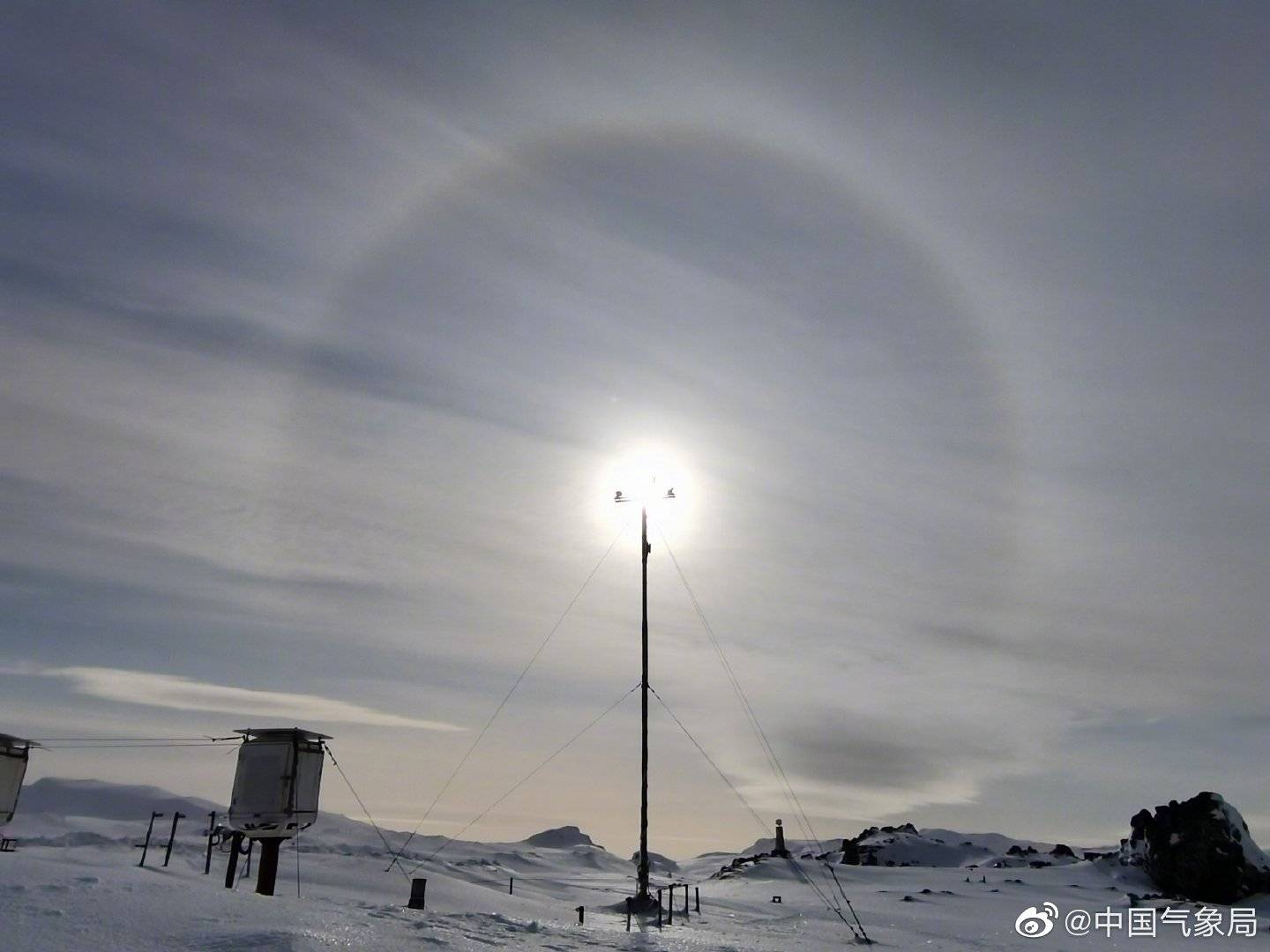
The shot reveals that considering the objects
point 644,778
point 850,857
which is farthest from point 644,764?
point 850,857

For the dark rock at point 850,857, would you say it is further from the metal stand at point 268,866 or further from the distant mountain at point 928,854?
the metal stand at point 268,866

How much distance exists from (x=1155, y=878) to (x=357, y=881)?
8084 centimetres

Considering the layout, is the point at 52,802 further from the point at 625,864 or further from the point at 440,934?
the point at 440,934

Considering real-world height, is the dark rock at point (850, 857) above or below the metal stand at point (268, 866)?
below

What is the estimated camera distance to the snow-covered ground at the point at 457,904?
570 inches

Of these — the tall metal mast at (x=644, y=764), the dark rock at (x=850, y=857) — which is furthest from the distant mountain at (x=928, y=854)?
the tall metal mast at (x=644, y=764)

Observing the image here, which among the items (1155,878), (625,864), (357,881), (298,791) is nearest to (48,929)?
(298,791)

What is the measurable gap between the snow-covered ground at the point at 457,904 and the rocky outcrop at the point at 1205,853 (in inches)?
112

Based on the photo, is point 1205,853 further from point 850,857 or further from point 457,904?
point 457,904

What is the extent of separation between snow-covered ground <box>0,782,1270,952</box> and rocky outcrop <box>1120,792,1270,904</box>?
2.85 metres

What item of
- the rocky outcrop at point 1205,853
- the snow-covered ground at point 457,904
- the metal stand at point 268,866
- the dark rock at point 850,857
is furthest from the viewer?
the dark rock at point 850,857

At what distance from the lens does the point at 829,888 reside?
84312mm

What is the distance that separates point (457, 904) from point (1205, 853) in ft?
251

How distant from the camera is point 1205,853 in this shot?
85.0 m
